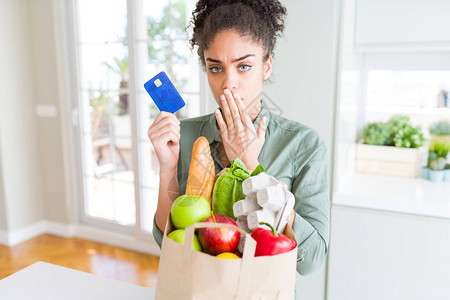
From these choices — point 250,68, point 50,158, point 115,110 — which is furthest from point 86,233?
point 250,68

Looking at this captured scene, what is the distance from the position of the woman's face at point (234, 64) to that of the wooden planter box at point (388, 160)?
4.45 feet

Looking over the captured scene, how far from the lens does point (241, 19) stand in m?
0.97

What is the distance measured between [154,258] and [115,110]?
46.7 inches

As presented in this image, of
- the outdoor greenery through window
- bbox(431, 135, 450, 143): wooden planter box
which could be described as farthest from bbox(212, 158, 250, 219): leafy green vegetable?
the outdoor greenery through window

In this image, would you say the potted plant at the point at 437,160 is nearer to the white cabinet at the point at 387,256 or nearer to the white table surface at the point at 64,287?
the white cabinet at the point at 387,256

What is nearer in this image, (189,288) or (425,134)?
(189,288)

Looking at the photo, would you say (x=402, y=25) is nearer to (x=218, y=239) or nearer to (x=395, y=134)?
(x=395, y=134)

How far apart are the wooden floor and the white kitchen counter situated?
4.68 feet

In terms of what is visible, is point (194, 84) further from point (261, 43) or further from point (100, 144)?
point (100, 144)

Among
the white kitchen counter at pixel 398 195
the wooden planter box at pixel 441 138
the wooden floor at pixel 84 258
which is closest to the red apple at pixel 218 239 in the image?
the white kitchen counter at pixel 398 195

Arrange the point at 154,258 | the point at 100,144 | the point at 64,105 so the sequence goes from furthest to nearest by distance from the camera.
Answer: the point at 100,144 < the point at 64,105 < the point at 154,258

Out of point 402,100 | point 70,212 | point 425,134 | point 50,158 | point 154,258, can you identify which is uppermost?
point 402,100

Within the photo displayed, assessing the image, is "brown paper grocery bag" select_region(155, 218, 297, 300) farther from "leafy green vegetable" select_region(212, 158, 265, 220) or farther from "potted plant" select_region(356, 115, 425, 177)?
"potted plant" select_region(356, 115, 425, 177)

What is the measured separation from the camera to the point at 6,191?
314cm
